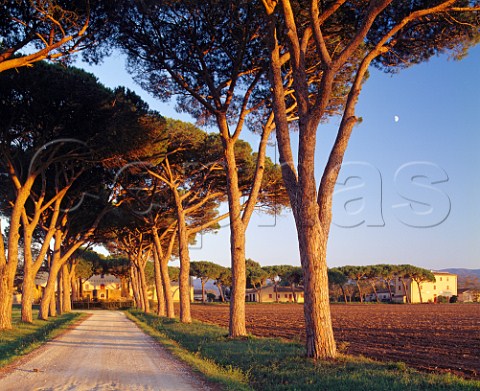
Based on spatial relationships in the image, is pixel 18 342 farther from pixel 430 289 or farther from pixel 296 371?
pixel 430 289

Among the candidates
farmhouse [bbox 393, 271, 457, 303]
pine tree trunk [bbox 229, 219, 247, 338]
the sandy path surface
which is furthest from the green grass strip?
farmhouse [bbox 393, 271, 457, 303]

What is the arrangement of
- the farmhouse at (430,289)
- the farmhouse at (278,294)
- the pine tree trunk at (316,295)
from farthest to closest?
the farmhouse at (278,294) < the farmhouse at (430,289) < the pine tree trunk at (316,295)

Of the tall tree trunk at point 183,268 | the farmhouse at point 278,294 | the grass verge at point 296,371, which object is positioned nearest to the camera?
the grass verge at point 296,371

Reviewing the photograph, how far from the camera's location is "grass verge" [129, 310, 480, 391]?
7465 millimetres

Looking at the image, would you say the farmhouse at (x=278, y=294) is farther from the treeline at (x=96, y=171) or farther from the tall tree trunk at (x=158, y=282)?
the treeline at (x=96, y=171)

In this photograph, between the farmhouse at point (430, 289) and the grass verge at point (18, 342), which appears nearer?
the grass verge at point (18, 342)

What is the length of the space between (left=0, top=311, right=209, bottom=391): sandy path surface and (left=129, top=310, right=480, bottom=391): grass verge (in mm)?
513

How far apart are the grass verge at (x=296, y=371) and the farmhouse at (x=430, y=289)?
95286 mm

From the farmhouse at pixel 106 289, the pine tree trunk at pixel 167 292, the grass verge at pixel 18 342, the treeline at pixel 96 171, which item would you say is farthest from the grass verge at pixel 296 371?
the farmhouse at pixel 106 289

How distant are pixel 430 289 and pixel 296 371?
110 m

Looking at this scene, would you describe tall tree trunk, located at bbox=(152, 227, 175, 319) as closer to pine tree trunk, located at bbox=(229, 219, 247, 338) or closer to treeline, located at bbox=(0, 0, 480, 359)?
treeline, located at bbox=(0, 0, 480, 359)

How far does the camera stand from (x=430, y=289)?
4387 inches

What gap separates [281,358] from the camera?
33.4 ft

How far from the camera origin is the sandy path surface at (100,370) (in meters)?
7.83
